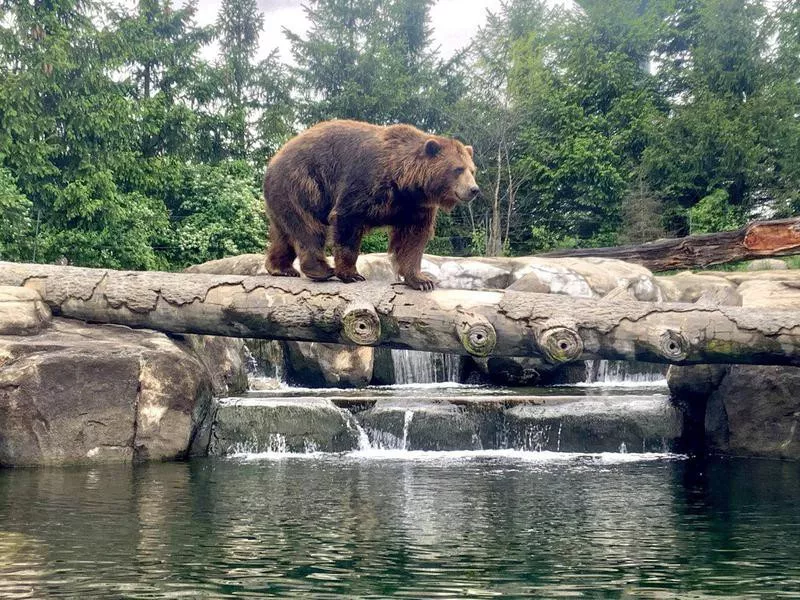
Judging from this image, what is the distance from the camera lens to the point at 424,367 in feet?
59.2

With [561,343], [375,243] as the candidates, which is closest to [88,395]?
[561,343]

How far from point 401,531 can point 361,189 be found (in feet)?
13.9

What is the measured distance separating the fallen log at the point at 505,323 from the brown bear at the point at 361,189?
0.38 meters

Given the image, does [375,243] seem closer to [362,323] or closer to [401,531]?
[362,323]

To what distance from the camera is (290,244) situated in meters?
10.9

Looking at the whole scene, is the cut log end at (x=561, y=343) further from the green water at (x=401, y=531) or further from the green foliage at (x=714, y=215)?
the green foliage at (x=714, y=215)

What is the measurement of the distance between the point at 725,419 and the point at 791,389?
86cm

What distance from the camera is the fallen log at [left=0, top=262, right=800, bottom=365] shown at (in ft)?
31.5

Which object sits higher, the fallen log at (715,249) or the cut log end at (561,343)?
the fallen log at (715,249)

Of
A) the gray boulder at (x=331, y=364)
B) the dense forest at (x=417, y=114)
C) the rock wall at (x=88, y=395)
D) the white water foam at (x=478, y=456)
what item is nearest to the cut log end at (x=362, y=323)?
the white water foam at (x=478, y=456)

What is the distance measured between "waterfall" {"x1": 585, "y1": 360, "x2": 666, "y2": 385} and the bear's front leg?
27.0 feet

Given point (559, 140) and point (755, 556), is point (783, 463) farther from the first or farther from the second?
point (559, 140)

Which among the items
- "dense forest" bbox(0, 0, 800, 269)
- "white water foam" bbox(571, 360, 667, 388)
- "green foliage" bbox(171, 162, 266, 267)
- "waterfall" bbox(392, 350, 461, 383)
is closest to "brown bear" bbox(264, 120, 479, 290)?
"waterfall" bbox(392, 350, 461, 383)

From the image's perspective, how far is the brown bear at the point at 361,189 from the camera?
10008 millimetres
